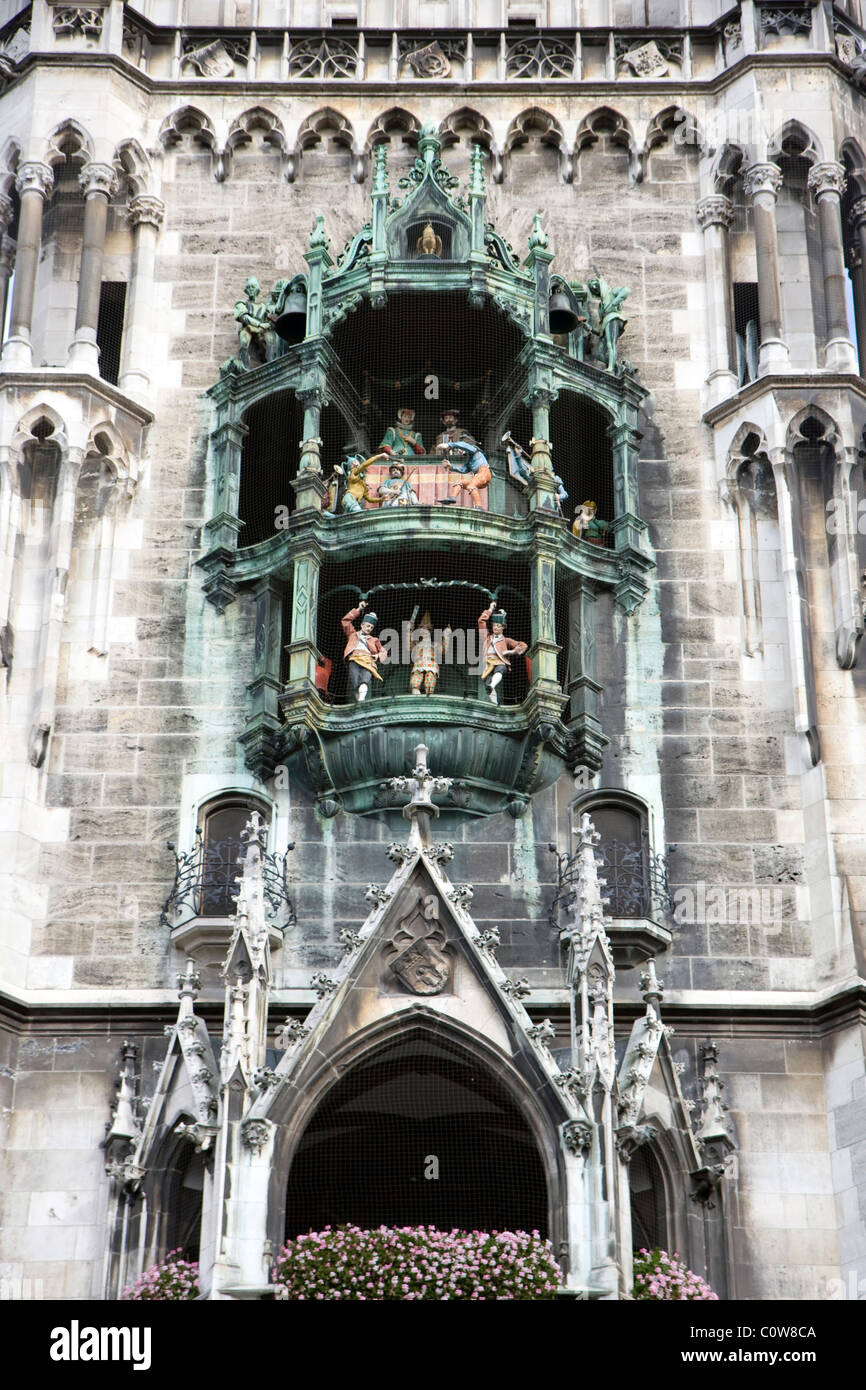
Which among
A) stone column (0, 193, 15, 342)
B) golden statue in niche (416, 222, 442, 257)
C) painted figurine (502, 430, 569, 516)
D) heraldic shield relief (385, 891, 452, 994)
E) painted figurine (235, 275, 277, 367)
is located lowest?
heraldic shield relief (385, 891, 452, 994)

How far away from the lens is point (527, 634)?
27.6 metres

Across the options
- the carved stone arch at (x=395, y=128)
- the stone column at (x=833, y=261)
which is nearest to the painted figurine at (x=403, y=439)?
the carved stone arch at (x=395, y=128)

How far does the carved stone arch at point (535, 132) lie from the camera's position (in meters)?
30.8

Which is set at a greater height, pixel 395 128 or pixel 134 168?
pixel 395 128

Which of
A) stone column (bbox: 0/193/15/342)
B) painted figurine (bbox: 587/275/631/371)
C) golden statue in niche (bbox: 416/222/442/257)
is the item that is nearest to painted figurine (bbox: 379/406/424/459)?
golden statue in niche (bbox: 416/222/442/257)

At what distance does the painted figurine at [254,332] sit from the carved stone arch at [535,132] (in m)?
3.82

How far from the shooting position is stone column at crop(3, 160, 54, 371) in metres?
28.6

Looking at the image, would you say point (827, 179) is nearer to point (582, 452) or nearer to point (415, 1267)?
point (582, 452)

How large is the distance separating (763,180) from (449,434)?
4.66 m

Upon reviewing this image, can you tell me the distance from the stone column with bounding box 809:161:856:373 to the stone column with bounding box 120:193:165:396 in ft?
24.7

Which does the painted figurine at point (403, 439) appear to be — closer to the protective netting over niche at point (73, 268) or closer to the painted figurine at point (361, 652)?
the painted figurine at point (361, 652)

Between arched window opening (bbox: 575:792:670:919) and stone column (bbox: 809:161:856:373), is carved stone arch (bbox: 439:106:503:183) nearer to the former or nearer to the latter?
stone column (bbox: 809:161:856:373)

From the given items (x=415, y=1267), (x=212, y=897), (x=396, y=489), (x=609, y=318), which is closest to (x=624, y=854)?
(x=212, y=897)
